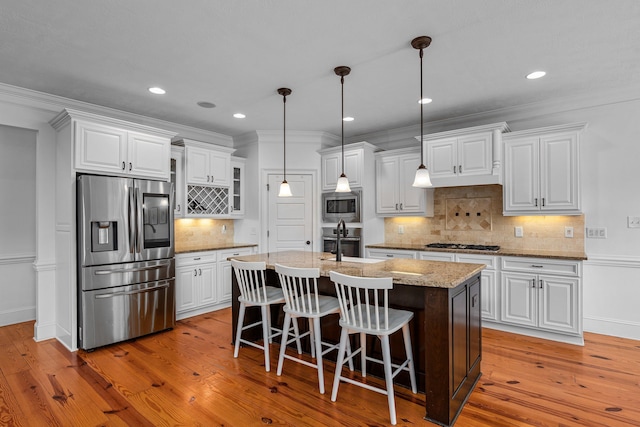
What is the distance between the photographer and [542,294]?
3.64 m

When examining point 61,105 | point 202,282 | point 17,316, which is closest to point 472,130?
point 202,282

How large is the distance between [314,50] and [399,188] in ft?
8.52

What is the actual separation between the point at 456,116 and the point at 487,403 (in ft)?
11.3

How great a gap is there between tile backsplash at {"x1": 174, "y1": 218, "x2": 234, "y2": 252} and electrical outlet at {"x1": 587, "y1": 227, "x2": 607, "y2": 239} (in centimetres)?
483

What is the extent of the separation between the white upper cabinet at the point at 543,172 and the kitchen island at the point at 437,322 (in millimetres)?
1705

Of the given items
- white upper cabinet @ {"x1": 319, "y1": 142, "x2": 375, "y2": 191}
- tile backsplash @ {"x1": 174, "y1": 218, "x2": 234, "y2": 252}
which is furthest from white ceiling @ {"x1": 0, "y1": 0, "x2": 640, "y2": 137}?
tile backsplash @ {"x1": 174, "y1": 218, "x2": 234, "y2": 252}

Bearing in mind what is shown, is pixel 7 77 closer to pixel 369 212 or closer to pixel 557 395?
pixel 369 212

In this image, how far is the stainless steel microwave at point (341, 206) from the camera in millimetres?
5012

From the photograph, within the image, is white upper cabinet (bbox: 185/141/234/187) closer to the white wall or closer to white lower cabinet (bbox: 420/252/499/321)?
the white wall

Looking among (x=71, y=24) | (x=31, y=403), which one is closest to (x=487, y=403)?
(x=31, y=403)

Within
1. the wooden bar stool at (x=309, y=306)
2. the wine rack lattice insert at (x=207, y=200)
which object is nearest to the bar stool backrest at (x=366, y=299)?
the wooden bar stool at (x=309, y=306)

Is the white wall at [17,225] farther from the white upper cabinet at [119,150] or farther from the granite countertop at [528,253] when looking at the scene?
the granite countertop at [528,253]

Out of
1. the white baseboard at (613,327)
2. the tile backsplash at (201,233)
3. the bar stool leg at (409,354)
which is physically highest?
the tile backsplash at (201,233)

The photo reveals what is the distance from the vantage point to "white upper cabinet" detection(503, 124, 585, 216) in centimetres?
368
